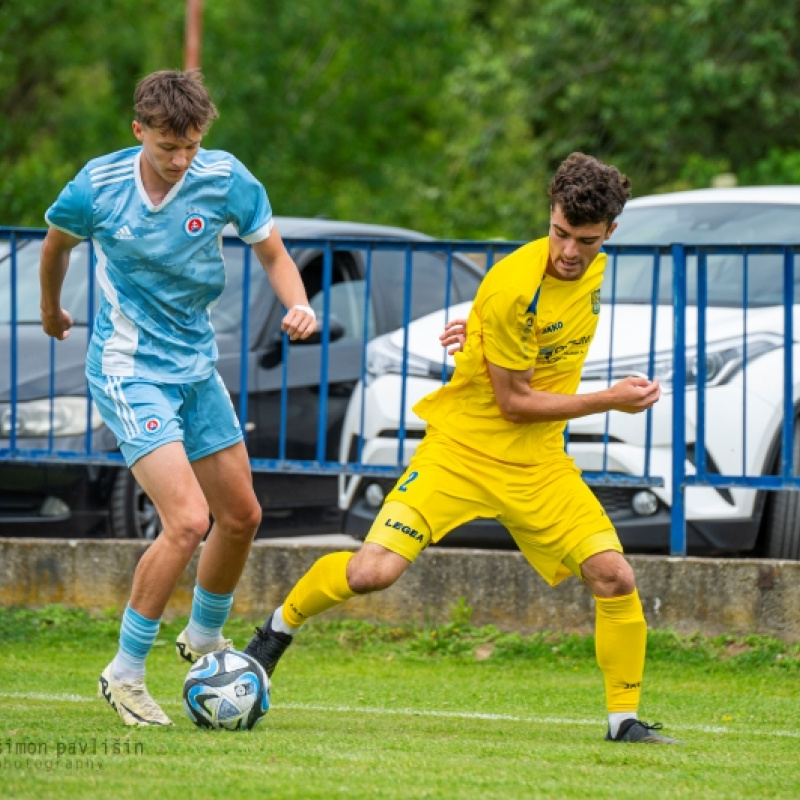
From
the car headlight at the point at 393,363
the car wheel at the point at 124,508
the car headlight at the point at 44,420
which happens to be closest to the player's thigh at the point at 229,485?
the car headlight at the point at 393,363

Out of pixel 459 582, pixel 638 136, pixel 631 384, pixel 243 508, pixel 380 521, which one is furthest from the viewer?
pixel 638 136

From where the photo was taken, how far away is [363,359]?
808 centimetres

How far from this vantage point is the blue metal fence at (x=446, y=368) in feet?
24.8

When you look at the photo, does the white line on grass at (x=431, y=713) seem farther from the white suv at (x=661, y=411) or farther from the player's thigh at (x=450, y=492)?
the white suv at (x=661, y=411)

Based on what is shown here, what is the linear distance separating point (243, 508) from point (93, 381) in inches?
29.0

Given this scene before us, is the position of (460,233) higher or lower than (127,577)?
higher

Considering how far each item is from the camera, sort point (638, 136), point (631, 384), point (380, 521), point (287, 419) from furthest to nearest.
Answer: point (638, 136) → point (287, 419) → point (380, 521) → point (631, 384)

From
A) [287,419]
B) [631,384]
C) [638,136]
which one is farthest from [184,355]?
[638,136]

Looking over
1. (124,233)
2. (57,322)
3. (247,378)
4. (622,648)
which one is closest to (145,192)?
(124,233)

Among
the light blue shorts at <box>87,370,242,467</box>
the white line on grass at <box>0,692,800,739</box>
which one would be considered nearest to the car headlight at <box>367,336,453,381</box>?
the white line on grass at <box>0,692,800,739</box>

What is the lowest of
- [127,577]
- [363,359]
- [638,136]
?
[127,577]

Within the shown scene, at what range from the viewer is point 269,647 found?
5898 mm

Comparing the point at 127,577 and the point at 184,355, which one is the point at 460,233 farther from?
the point at 184,355

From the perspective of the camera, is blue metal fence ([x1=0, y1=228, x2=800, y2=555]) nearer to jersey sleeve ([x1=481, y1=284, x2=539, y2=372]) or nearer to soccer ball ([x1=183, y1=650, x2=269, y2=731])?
jersey sleeve ([x1=481, y1=284, x2=539, y2=372])
